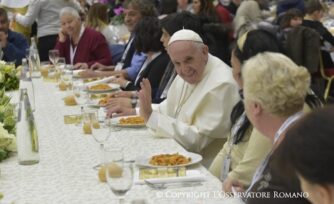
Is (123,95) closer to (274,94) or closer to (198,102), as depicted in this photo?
(198,102)

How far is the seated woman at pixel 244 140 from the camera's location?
7.83ft

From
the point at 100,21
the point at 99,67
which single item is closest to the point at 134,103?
the point at 99,67

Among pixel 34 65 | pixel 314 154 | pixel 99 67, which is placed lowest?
pixel 99 67

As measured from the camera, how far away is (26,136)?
2.41 metres

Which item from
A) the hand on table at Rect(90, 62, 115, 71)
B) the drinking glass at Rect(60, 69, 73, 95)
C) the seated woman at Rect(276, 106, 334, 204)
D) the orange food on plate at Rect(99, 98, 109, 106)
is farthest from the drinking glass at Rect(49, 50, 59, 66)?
the seated woman at Rect(276, 106, 334, 204)

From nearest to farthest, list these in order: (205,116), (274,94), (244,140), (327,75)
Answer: (274,94)
(244,140)
(205,116)
(327,75)

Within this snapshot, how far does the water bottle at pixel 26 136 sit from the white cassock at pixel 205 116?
0.61 meters

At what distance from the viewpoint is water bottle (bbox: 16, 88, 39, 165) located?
240 cm

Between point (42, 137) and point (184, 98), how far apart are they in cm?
77

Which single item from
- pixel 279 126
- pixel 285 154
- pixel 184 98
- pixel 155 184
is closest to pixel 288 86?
pixel 279 126

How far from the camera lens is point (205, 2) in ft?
23.5

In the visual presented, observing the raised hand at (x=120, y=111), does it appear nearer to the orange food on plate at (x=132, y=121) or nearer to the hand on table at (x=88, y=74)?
the orange food on plate at (x=132, y=121)

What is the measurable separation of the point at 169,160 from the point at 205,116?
28.8 inches

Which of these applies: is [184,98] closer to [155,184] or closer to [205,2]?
[155,184]
